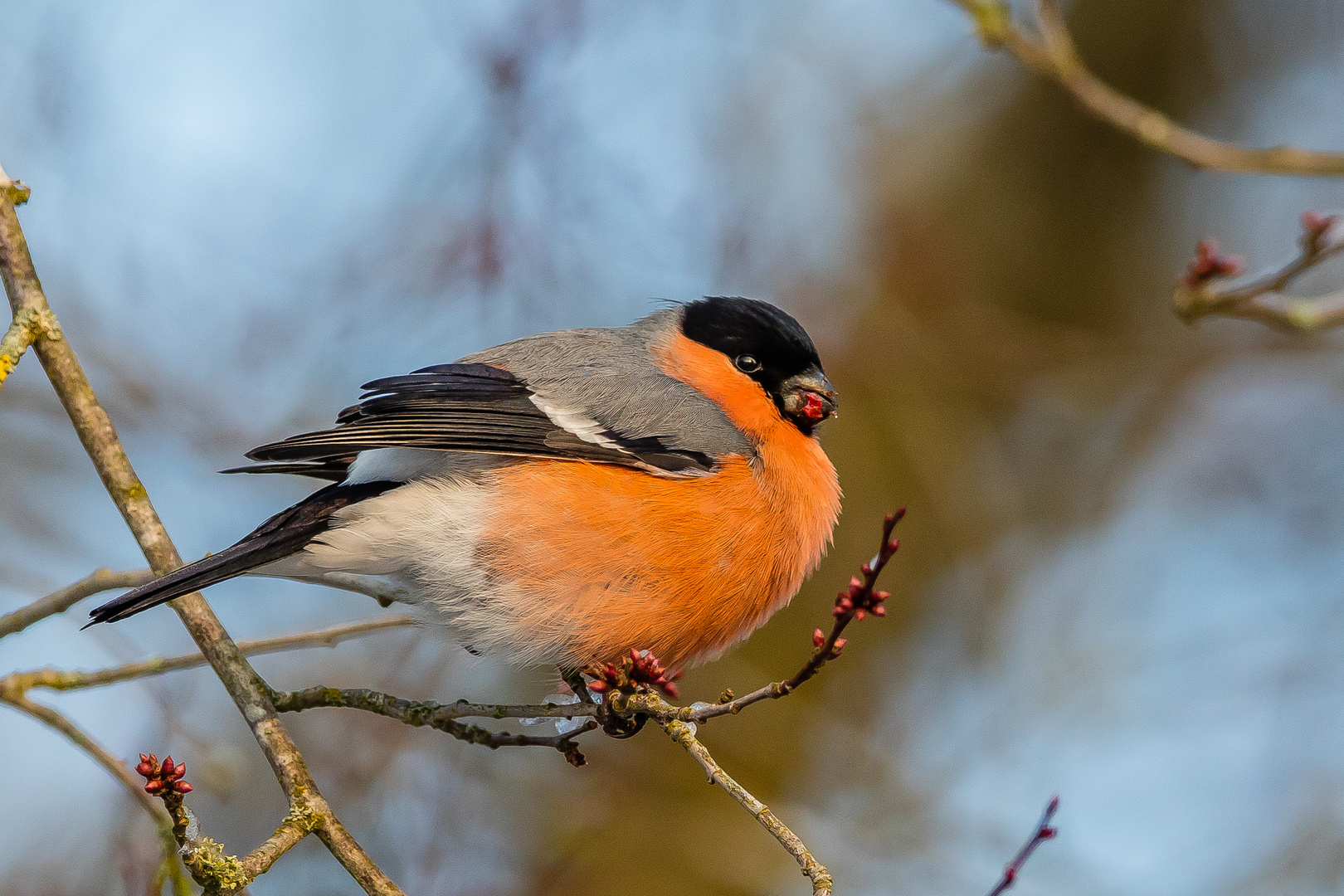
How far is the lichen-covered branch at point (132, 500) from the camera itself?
2877 mm

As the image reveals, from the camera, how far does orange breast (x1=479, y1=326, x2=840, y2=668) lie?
3.44 meters

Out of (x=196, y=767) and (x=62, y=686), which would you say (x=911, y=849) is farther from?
(x=62, y=686)

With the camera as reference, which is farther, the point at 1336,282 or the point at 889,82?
the point at 889,82

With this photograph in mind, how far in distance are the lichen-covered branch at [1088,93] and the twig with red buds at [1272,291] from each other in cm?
40

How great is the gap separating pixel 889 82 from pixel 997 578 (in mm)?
3676

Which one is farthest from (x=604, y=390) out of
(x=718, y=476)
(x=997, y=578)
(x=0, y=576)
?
(x=997, y=578)

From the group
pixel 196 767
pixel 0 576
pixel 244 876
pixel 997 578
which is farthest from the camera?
pixel 997 578

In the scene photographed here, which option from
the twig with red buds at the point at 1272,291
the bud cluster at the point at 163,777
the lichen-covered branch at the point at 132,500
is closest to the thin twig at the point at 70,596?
the lichen-covered branch at the point at 132,500

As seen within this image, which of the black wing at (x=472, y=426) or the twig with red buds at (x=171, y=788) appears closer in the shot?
the twig with red buds at (x=171, y=788)

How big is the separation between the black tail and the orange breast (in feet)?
1.58

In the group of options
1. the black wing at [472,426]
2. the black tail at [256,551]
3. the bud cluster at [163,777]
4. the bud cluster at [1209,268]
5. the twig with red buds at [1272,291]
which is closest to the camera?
the bud cluster at [163,777]

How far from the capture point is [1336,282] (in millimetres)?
6805

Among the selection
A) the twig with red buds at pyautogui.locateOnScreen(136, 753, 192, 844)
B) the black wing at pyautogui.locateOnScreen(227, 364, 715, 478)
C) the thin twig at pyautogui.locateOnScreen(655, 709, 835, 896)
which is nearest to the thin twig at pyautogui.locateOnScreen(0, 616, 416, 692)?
the black wing at pyautogui.locateOnScreen(227, 364, 715, 478)

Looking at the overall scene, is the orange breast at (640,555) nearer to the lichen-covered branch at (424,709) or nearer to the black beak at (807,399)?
the lichen-covered branch at (424,709)
